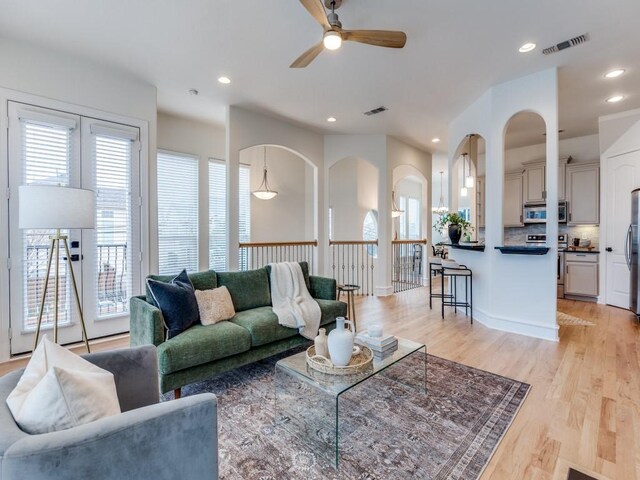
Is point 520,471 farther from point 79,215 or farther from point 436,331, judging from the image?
point 79,215

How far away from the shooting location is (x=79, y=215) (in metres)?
2.54

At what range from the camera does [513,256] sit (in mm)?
4039

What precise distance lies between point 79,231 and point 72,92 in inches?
59.8

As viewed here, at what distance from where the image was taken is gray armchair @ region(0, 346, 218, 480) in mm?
873

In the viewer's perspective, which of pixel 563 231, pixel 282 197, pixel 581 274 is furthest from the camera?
pixel 282 197

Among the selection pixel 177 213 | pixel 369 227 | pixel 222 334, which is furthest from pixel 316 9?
pixel 369 227

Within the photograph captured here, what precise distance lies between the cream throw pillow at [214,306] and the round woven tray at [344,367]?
3.53 feet

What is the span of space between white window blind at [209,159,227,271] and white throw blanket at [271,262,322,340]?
2.57 metres

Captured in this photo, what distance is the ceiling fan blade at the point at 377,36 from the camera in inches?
95.9

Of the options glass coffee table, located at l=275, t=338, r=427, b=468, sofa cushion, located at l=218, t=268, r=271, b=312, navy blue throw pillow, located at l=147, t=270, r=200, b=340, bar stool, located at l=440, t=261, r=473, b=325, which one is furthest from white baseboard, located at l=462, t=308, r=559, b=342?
navy blue throw pillow, located at l=147, t=270, r=200, b=340

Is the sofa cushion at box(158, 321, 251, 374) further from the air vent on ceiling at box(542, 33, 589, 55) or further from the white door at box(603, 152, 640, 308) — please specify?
the white door at box(603, 152, 640, 308)

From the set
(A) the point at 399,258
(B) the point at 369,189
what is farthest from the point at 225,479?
(B) the point at 369,189

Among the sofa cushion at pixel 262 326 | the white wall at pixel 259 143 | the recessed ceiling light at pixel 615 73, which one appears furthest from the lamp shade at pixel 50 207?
the recessed ceiling light at pixel 615 73

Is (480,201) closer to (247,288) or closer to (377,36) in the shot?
(377,36)
